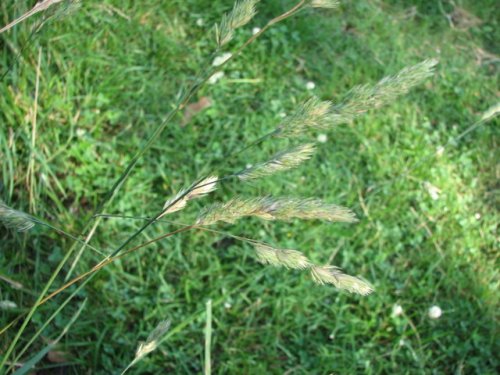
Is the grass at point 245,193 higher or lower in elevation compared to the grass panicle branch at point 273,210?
lower

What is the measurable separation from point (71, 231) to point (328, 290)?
1115 mm

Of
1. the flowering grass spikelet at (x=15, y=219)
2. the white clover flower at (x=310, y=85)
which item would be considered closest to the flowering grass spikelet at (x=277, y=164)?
the flowering grass spikelet at (x=15, y=219)

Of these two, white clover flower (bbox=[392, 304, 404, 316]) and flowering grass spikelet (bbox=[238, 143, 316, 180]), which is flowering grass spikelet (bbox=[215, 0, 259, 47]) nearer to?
flowering grass spikelet (bbox=[238, 143, 316, 180])

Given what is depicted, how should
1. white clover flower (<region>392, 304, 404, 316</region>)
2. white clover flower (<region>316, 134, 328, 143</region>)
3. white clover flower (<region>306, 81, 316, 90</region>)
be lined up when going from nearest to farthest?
white clover flower (<region>392, 304, 404, 316</region>) < white clover flower (<region>316, 134, 328, 143</region>) < white clover flower (<region>306, 81, 316, 90</region>)

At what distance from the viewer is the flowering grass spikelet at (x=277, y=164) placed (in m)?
1.11

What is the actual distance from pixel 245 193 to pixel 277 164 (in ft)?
4.91

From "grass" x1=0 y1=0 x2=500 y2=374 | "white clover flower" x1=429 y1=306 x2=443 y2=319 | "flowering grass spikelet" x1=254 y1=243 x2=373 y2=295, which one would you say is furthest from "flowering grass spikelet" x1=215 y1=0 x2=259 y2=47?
"white clover flower" x1=429 y1=306 x2=443 y2=319

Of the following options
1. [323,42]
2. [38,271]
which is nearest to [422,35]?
[323,42]

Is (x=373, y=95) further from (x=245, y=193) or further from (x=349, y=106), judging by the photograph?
(x=245, y=193)

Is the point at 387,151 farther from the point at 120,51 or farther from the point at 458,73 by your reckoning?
the point at 120,51

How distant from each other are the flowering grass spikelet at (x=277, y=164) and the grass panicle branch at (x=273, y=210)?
0.06 meters

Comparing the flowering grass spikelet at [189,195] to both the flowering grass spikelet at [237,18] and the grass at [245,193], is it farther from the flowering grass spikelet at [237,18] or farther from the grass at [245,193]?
the grass at [245,193]

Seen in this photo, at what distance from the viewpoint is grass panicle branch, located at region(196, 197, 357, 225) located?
1.06m

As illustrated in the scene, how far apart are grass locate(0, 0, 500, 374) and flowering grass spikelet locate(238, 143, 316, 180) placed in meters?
1.20
